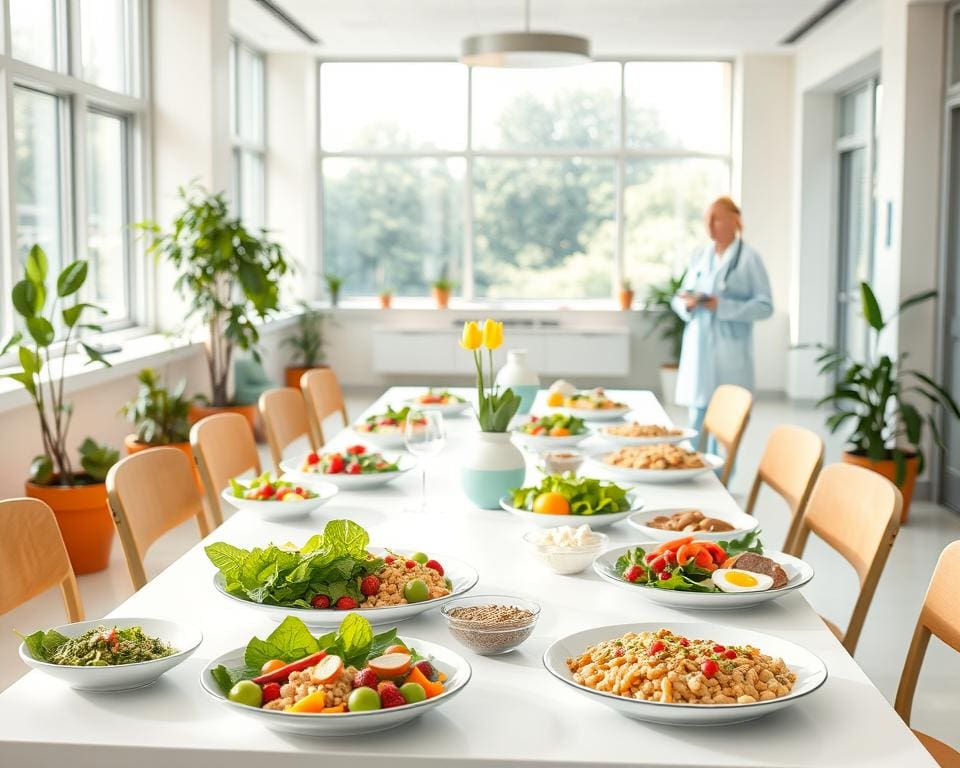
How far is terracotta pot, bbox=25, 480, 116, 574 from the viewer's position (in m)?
4.33

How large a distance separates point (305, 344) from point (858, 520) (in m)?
7.65

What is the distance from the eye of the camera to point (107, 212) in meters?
6.38

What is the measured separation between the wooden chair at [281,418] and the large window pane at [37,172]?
195 cm

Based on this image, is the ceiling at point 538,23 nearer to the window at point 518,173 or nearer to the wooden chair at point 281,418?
the window at point 518,173

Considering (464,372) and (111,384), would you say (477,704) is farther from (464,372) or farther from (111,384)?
(464,372)

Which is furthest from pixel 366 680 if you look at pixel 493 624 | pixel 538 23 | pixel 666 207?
pixel 666 207

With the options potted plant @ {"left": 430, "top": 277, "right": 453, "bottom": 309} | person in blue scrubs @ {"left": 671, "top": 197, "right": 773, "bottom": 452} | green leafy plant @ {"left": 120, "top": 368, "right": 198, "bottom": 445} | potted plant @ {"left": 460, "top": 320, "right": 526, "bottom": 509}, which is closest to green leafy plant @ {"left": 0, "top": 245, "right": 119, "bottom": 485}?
green leafy plant @ {"left": 120, "top": 368, "right": 198, "bottom": 445}

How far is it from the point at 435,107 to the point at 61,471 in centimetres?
663

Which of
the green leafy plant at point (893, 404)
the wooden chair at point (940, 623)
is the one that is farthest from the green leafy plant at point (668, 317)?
the wooden chair at point (940, 623)

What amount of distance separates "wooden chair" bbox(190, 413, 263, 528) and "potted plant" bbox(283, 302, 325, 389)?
6.19 metres

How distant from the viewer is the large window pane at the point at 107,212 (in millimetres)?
6160

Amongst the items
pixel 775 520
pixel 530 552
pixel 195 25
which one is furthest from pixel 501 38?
pixel 195 25

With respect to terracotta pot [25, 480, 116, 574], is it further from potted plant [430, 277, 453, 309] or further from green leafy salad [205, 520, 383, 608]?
potted plant [430, 277, 453, 309]

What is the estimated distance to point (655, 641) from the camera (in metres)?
1.49
